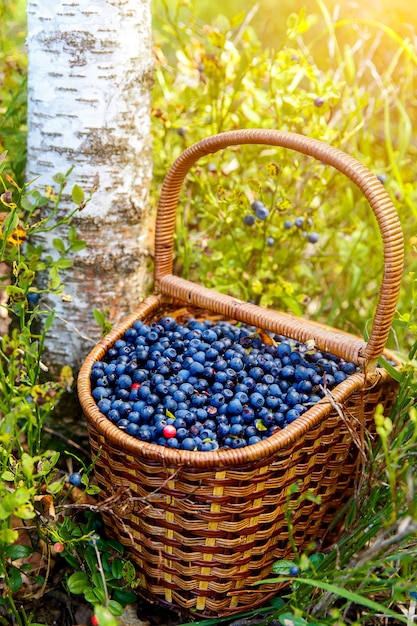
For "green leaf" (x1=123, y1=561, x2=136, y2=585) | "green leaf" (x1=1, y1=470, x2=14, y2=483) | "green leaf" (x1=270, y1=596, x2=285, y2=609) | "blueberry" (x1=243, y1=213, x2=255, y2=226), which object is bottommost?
"green leaf" (x1=270, y1=596, x2=285, y2=609)

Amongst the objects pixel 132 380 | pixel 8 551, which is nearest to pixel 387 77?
pixel 132 380

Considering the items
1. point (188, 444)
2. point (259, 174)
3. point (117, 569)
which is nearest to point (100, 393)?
point (188, 444)

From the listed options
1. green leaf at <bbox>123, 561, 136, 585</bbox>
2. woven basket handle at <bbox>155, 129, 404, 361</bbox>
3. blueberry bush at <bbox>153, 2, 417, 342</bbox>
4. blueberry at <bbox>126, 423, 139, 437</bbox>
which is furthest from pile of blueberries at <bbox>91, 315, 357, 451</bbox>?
blueberry bush at <bbox>153, 2, 417, 342</bbox>

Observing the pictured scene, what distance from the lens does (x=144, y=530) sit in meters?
1.15

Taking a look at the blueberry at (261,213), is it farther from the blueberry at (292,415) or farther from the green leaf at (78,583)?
the green leaf at (78,583)

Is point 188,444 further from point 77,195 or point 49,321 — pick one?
point 77,195

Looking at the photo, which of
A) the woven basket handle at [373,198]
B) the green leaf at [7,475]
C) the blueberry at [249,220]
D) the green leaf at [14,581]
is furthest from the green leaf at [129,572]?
the blueberry at [249,220]

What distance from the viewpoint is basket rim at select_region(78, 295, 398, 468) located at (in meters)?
1.03

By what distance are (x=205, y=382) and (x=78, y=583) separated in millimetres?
427

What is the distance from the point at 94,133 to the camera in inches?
54.7

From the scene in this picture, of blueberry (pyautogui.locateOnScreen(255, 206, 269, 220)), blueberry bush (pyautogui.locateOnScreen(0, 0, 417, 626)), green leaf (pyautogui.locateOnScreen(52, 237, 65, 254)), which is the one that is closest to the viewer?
blueberry bush (pyautogui.locateOnScreen(0, 0, 417, 626))

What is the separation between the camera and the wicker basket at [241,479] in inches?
41.9

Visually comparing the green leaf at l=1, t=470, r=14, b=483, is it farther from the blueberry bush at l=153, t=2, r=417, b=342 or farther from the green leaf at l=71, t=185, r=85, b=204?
the blueberry bush at l=153, t=2, r=417, b=342

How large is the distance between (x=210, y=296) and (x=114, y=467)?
1.42 feet
